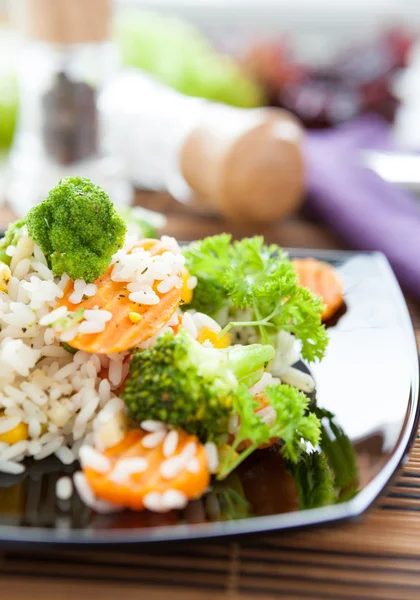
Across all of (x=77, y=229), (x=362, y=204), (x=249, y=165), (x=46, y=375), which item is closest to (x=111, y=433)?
(x=46, y=375)

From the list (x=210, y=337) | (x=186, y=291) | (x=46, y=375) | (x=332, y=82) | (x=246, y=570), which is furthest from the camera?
(x=332, y=82)

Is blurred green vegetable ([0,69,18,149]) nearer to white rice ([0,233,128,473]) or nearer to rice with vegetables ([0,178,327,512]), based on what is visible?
rice with vegetables ([0,178,327,512])

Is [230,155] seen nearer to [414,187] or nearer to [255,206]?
[255,206]

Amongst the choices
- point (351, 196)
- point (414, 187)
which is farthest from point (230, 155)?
point (414, 187)

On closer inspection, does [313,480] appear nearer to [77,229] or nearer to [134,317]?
[134,317]

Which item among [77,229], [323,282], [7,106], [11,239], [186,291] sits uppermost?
[77,229]

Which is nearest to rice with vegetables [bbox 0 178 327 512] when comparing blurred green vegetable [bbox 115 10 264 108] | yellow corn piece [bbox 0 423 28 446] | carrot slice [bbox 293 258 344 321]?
yellow corn piece [bbox 0 423 28 446]

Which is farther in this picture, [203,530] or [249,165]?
[249,165]
